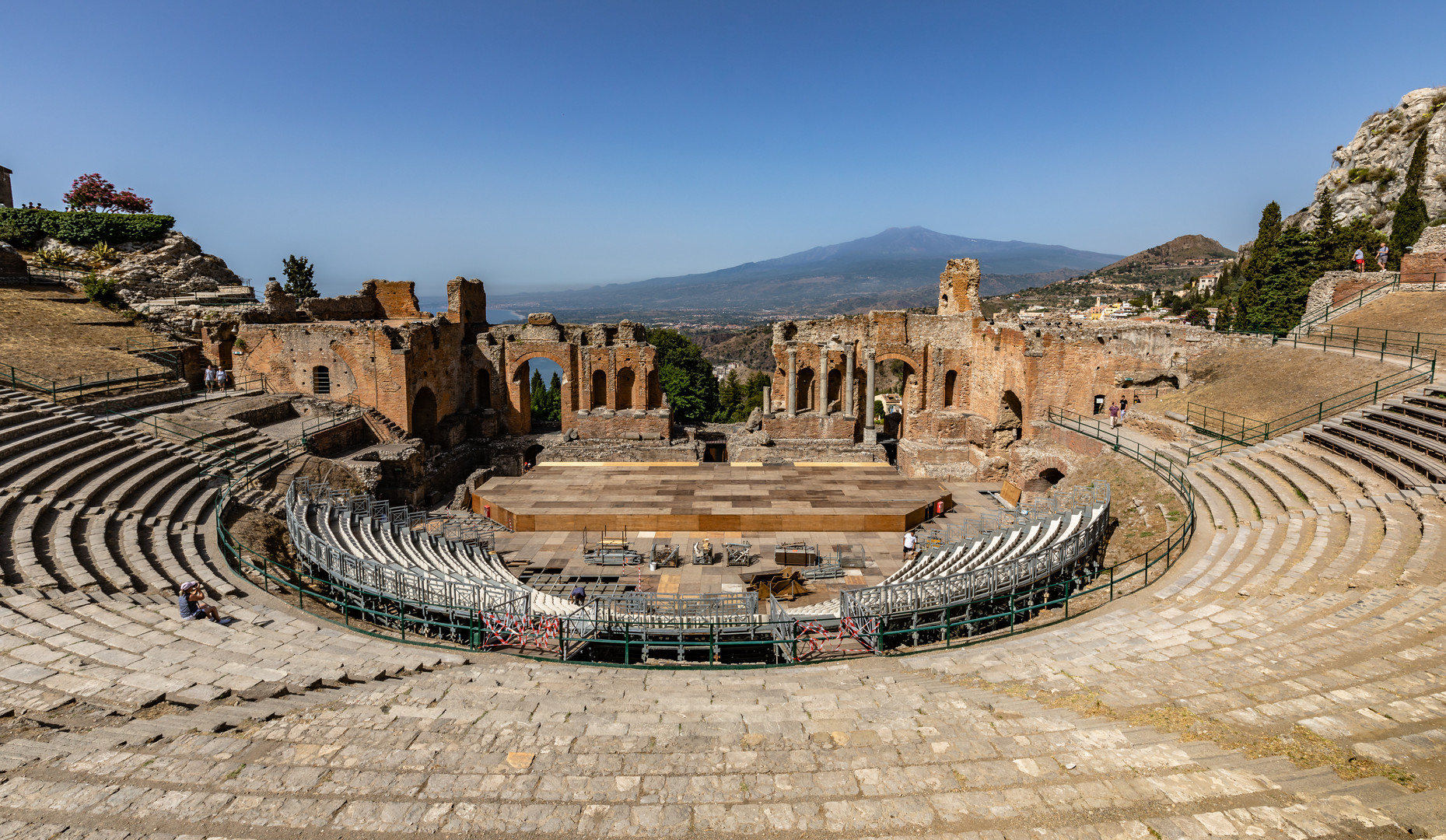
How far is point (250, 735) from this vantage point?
315 inches

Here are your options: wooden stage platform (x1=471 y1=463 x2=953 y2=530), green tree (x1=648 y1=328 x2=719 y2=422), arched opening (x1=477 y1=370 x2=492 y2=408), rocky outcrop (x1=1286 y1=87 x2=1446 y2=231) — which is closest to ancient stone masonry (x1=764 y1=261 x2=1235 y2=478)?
wooden stage platform (x1=471 y1=463 x2=953 y2=530)

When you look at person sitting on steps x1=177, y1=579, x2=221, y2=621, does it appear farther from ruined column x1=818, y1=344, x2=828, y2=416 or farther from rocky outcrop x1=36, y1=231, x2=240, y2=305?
rocky outcrop x1=36, y1=231, x2=240, y2=305

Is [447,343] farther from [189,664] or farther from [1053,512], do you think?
[1053,512]

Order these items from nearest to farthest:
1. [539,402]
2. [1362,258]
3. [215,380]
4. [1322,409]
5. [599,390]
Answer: [1322,409], [215,380], [1362,258], [599,390], [539,402]

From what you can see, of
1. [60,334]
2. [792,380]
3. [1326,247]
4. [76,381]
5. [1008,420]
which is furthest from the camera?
[1326,247]

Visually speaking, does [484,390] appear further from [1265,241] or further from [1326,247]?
[1265,241]

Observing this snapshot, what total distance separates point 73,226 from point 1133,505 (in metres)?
50.4

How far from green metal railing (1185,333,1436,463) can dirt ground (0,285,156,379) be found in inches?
1397

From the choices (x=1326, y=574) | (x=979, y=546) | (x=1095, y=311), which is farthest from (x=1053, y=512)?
(x=1095, y=311)

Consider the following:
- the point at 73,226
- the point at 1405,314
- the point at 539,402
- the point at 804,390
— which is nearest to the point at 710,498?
the point at 804,390

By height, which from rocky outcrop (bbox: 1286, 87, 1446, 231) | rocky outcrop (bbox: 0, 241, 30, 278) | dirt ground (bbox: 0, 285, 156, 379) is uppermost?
rocky outcrop (bbox: 1286, 87, 1446, 231)

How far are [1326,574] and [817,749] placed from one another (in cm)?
1007

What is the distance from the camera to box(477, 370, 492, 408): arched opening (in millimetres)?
33438

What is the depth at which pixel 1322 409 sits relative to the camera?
1959 centimetres
